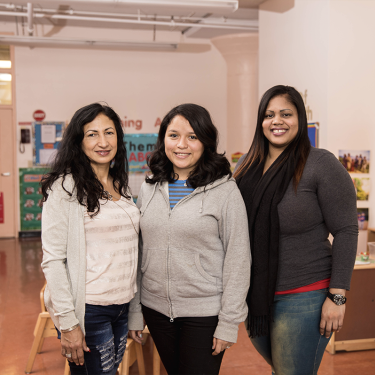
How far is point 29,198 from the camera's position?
7.32 metres

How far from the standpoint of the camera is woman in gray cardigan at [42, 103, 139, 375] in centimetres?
150

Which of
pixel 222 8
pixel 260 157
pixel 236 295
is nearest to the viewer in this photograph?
pixel 236 295

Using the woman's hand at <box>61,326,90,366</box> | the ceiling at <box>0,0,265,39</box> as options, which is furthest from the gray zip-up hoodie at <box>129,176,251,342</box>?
the ceiling at <box>0,0,265,39</box>

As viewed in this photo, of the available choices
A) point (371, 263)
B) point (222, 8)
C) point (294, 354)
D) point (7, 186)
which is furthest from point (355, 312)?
point (7, 186)

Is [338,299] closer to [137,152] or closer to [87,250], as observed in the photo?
[87,250]

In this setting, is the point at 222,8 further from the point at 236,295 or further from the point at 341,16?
the point at 236,295

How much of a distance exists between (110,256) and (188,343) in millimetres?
454

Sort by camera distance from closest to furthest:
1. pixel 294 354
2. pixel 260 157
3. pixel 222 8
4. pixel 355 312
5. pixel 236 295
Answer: pixel 236 295
pixel 294 354
pixel 260 157
pixel 355 312
pixel 222 8

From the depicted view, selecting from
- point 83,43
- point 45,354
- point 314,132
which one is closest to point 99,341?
point 45,354

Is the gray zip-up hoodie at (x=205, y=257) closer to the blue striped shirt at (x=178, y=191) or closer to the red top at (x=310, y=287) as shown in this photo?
the blue striped shirt at (x=178, y=191)

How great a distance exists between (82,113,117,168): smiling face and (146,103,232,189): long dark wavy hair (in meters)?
0.21

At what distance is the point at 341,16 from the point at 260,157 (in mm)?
2546

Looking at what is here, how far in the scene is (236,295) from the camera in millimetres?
1517

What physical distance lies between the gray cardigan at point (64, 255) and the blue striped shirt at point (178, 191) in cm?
36
